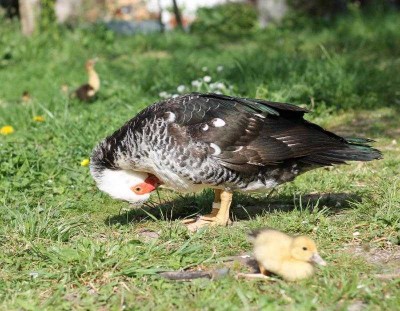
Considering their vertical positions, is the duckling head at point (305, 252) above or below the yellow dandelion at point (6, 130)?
above

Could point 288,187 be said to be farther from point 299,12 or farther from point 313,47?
point 299,12

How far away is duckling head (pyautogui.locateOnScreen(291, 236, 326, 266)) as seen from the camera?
3932 mm

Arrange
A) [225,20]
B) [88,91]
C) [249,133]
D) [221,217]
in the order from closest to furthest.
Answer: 1. [249,133]
2. [221,217]
3. [88,91]
4. [225,20]

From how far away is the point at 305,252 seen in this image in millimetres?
3951

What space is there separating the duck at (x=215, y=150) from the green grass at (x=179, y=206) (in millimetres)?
291

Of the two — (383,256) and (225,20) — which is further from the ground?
(383,256)

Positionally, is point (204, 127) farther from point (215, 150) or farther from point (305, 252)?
point (305, 252)

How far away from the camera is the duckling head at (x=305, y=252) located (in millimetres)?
3932

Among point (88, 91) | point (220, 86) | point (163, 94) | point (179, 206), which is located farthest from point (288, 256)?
point (88, 91)

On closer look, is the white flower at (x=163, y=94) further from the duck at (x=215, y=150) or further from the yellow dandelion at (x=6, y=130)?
the duck at (x=215, y=150)

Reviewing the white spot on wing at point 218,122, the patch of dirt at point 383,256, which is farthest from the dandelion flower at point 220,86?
the patch of dirt at point 383,256

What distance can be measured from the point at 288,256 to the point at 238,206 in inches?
65.0

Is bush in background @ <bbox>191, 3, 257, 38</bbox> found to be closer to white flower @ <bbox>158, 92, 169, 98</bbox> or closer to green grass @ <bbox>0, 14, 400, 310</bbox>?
green grass @ <bbox>0, 14, 400, 310</bbox>

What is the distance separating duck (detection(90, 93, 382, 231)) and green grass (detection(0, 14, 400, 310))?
0.29 m
